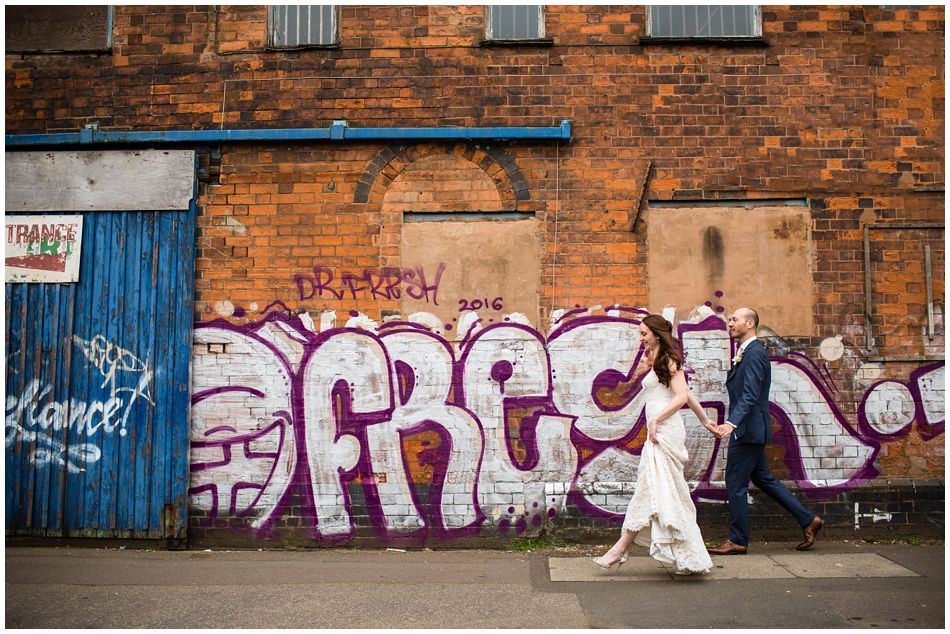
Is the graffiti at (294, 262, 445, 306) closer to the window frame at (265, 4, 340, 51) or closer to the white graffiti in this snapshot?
the white graffiti

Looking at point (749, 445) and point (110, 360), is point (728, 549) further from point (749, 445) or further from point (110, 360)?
point (110, 360)

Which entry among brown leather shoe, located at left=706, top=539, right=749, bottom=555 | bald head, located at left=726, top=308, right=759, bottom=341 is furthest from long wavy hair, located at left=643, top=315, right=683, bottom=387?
brown leather shoe, located at left=706, top=539, right=749, bottom=555

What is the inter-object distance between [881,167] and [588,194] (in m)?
2.34

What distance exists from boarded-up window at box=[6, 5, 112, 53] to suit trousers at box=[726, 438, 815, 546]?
6011 mm

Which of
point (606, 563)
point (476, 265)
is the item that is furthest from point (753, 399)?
point (476, 265)

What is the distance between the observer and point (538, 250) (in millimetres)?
6332

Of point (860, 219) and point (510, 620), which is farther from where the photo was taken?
point (860, 219)

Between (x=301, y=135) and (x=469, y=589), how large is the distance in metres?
3.69

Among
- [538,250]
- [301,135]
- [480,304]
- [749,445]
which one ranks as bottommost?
[749,445]

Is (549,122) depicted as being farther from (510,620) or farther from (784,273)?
(510,620)

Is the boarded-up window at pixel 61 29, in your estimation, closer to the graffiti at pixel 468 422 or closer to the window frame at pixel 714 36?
the graffiti at pixel 468 422

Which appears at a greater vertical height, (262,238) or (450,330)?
(262,238)

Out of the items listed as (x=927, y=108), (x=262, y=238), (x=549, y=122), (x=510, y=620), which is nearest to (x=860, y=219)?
(x=927, y=108)

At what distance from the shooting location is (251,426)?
6.29 metres
